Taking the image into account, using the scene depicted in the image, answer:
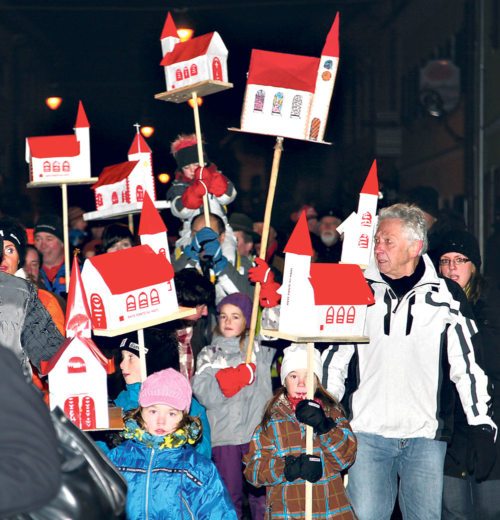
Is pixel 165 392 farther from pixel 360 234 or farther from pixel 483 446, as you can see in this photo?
pixel 360 234

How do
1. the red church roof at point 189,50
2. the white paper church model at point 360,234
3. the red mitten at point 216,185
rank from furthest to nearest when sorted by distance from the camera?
1. the red mitten at point 216,185
2. the red church roof at point 189,50
3. the white paper church model at point 360,234

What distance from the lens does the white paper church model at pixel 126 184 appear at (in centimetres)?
870

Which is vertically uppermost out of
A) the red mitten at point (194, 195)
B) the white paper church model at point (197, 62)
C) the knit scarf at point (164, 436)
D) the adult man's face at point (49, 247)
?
the white paper church model at point (197, 62)

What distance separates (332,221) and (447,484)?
589 cm

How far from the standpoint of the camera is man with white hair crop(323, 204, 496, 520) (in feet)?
21.8

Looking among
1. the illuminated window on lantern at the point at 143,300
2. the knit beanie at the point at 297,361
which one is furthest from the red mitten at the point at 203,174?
the illuminated window on lantern at the point at 143,300

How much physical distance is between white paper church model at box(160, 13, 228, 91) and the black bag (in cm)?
485

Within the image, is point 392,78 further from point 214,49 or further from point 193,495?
point 193,495

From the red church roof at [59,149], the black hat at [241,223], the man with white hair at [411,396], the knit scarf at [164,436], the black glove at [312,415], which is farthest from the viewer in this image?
the black hat at [241,223]

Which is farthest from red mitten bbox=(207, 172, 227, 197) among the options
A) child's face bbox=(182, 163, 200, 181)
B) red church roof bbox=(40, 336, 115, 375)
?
red church roof bbox=(40, 336, 115, 375)

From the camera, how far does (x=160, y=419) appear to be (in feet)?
19.7

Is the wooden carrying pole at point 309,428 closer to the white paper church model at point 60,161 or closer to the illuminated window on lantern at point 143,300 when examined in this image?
the illuminated window on lantern at point 143,300

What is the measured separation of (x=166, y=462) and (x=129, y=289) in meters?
0.99

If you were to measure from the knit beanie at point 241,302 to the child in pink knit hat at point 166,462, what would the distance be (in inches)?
77.4
